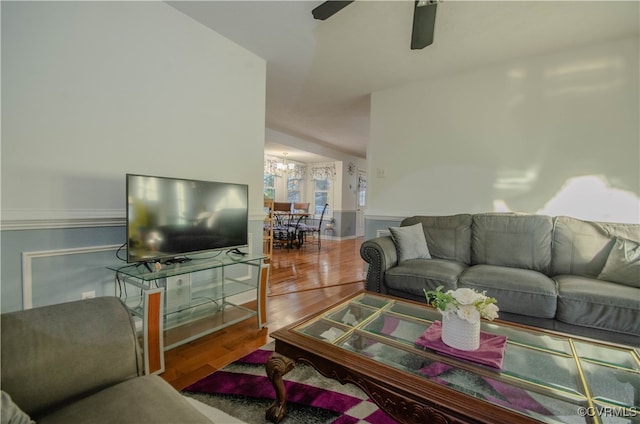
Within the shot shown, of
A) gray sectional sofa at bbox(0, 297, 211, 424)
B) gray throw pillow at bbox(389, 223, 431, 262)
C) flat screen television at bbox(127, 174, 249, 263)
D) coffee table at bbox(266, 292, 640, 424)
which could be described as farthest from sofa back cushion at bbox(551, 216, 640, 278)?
gray sectional sofa at bbox(0, 297, 211, 424)

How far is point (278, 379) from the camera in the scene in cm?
131

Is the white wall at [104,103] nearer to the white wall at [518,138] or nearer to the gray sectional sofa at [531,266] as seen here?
the gray sectional sofa at [531,266]

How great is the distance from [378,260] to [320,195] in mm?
6015

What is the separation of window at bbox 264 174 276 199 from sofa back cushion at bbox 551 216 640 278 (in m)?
6.68

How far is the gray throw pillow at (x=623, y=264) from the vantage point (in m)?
1.98

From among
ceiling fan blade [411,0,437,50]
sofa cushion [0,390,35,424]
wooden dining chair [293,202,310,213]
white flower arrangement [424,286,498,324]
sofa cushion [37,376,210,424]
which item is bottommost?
sofa cushion [37,376,210,424]

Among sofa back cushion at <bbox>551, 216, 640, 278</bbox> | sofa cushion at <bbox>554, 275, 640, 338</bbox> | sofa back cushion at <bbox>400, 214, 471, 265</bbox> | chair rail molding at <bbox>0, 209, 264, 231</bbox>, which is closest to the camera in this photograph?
chair rail molding at <bbox>0, 209, 264, 231</bbox>

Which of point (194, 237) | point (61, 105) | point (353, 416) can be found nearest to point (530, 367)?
point (353, 416)

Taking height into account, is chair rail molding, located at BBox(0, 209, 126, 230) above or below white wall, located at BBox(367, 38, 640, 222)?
below

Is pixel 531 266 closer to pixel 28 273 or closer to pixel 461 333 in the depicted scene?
pixel 461 333

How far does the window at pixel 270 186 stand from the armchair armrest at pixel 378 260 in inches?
229

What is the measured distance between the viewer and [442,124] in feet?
11.0

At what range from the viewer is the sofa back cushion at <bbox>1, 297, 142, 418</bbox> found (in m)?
0.79

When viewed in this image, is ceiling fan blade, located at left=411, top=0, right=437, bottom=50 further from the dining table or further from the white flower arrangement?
the dining table
